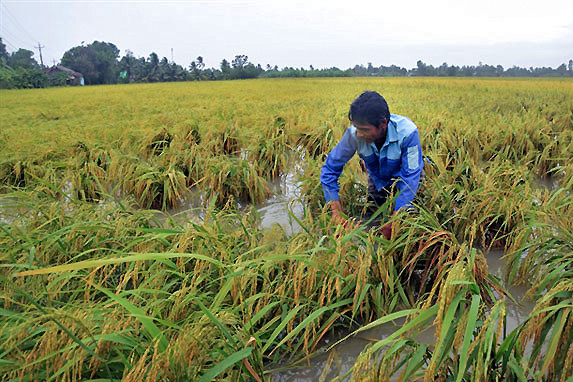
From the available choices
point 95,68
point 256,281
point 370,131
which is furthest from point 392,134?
point 95,68

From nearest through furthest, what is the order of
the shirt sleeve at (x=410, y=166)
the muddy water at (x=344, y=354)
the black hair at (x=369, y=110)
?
the muddy water at (x=344, y=354) < the black hair at (x=369, y=110) < the shirt sleeve at (x=410, y=166)

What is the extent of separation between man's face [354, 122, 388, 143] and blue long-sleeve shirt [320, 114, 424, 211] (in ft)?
0.46

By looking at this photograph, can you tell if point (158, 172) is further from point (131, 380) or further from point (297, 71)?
point (297, 71)

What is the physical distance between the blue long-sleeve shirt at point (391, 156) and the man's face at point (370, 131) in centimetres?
14

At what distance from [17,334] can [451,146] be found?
3.92 meters

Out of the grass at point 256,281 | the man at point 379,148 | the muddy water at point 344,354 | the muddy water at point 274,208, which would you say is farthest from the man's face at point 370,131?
the muddy water at point 344,354

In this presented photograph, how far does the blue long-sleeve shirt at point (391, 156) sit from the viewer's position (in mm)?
2148

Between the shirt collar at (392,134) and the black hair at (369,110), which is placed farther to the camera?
the shirt collar at (392,134)

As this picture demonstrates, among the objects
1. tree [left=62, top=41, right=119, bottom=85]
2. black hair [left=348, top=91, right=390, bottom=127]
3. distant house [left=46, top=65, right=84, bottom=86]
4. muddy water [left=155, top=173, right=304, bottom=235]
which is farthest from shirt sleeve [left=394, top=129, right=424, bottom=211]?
tree [left=62, top=41, right=119, bottom=85]

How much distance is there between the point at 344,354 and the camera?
4.40 ft

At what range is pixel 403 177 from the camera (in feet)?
7.19

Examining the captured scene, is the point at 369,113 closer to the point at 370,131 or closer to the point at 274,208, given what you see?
the point at 370,131

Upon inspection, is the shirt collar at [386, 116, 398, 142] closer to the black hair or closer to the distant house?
the black hair

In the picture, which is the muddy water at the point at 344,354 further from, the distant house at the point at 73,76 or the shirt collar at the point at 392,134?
the distant house at the point at 73,76
